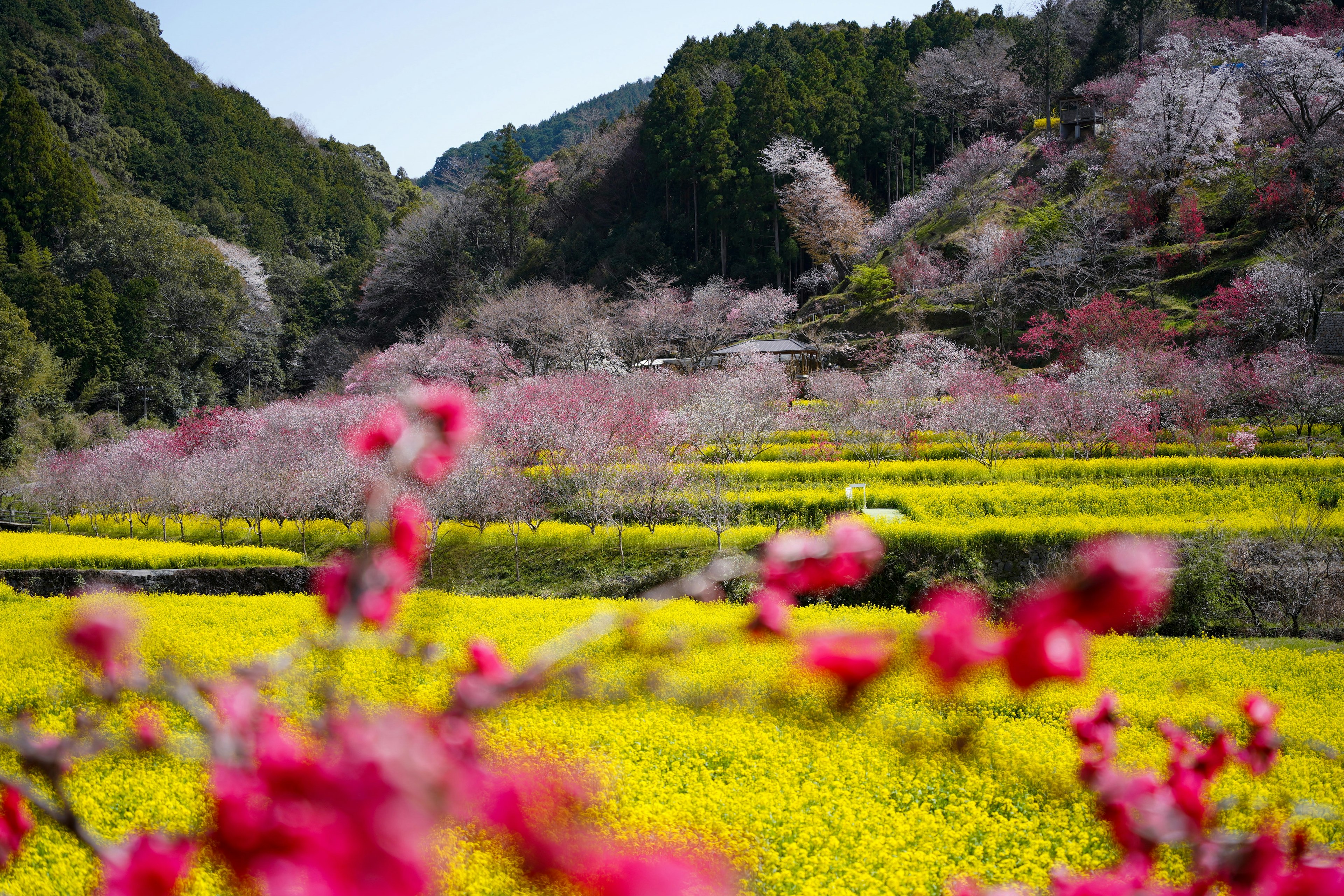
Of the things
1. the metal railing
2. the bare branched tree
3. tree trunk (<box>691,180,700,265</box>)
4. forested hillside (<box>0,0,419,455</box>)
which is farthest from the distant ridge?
the bare branched tree

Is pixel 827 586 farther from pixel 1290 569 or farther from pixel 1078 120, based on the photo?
pixel 1078 120

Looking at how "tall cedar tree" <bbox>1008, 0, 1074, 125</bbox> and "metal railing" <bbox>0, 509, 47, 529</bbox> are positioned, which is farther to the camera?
"tall cedar tree" <bbox>1008, 0, 1074, 125</bbox>

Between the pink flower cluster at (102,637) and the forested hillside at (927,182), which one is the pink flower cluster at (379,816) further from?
the forested hillside at (927,182)

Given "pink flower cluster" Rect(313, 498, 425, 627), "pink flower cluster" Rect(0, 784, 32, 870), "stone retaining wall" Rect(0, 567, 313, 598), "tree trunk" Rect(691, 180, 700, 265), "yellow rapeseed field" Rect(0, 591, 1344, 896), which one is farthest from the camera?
"tree trunk" Rect(691, 180, 700, 265)

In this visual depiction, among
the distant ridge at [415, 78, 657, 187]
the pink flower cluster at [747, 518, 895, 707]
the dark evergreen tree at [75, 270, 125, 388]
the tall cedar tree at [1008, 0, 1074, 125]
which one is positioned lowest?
the pink flower cluster at [747, 518, 895, 707]

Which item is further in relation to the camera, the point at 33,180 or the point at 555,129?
the point at 555,129

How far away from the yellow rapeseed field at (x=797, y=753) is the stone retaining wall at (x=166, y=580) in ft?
10.8

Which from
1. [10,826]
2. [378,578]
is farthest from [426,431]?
[10,826]

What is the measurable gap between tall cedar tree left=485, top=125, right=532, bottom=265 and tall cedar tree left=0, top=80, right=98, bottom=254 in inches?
750

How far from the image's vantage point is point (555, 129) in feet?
293

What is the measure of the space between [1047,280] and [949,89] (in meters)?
19.4

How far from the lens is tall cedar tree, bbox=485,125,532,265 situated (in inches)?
1619

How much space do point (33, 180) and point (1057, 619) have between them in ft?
144

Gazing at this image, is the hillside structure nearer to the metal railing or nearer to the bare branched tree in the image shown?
the bare branched tree
